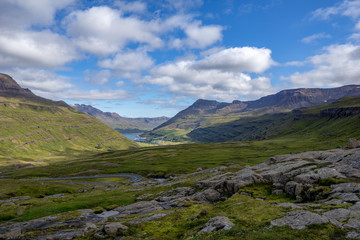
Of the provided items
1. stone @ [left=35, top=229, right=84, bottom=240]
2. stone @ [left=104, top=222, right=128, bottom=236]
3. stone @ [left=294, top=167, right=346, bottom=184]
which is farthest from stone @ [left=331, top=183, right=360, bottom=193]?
stone @ [left=35, top=229, right=84, bottom=240]

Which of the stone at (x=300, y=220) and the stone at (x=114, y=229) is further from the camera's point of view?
the stone at (x=114, y=229)

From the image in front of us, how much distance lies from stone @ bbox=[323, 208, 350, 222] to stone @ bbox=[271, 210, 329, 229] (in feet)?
5.43

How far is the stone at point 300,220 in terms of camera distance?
2461cm

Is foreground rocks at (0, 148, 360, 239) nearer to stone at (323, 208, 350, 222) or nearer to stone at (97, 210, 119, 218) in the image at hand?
stone at (323, 208, 350, 222)

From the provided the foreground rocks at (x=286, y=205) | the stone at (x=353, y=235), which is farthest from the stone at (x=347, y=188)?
the stone at (x=353, y=235)

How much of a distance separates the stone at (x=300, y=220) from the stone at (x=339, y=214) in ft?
5.43

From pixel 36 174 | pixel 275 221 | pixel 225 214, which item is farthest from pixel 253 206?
pixel 36 174

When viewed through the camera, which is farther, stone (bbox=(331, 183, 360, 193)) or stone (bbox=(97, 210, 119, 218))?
stone (bbox=(97, 210, 119, 218))

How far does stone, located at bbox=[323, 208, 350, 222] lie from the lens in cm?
2497

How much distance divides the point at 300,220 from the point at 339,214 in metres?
5.04

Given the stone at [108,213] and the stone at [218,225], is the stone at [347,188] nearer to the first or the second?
the stone at [218,225]

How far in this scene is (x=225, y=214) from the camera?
32.8m

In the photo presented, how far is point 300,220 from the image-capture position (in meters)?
25.8

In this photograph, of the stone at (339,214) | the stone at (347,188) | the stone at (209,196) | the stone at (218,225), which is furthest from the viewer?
the stone at (209,196)
